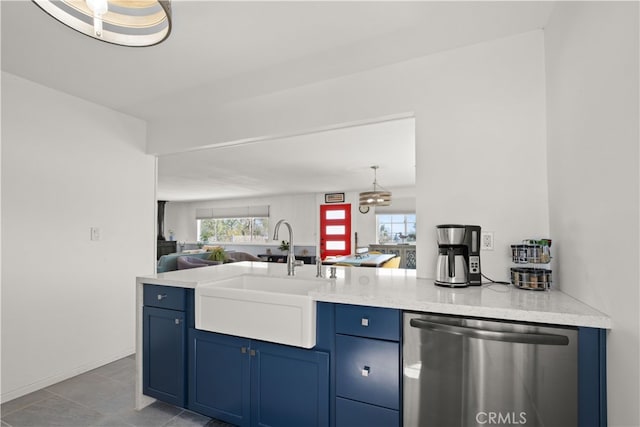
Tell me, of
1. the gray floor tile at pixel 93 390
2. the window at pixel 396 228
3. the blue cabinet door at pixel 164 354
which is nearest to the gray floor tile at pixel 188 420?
the blue cabinet door at pixel 164 354

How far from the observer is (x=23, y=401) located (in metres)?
2.28

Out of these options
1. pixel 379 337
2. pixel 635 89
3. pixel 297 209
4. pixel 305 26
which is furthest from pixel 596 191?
pixel 297 209

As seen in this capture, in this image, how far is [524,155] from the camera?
6.07ft

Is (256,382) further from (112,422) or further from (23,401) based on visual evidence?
(23,401)

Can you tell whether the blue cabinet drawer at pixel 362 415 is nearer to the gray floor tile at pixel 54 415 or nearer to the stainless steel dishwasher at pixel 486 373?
the stainless steel dishwasher at pixel 486 373

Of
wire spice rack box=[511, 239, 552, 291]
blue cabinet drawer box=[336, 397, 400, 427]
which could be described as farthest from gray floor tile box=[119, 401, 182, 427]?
wire spice rack box=[511, 239, 552, 291]

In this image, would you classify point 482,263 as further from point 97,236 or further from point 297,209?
point 297,209

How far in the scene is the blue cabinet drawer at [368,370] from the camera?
1.47 meters

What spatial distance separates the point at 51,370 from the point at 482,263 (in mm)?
3229

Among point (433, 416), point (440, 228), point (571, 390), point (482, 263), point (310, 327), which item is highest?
point (440, 228)

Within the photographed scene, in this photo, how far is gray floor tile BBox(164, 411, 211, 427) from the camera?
1984 mm

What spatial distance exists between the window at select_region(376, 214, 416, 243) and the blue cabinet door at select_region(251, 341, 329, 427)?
6.84m

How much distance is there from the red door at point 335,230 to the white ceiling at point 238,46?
611 cm

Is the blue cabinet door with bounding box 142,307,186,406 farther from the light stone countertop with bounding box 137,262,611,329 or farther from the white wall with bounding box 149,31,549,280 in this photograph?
the white wall with bounding box 149,31,549,280
